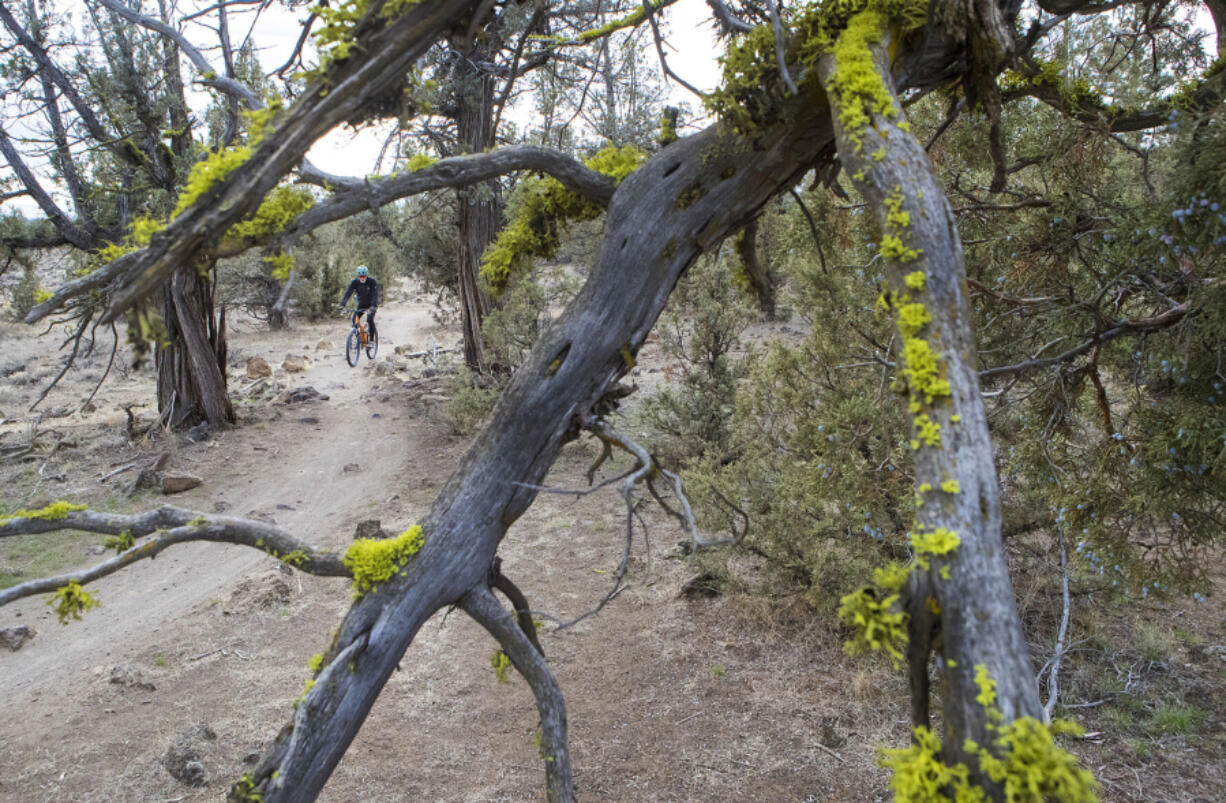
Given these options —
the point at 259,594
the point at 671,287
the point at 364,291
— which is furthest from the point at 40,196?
the point at 671,287

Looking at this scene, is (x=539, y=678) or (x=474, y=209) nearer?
(x=539, y=678)

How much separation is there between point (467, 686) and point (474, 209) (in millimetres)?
8315

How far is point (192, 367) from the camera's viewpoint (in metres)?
12.5

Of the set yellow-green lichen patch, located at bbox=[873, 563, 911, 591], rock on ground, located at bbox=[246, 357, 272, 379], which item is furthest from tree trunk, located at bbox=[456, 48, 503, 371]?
yellow-green lichen patch, located at bbox=[873, 563, 911, 591]

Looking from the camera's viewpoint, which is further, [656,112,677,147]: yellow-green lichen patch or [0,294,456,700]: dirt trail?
[0,294,456,700]: dirt trail

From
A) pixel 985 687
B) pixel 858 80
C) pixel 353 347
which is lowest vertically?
pixel 353 347

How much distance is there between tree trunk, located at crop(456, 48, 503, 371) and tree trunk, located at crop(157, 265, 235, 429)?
3.94 m

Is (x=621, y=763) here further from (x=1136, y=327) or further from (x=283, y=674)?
(x=1136, y=327)

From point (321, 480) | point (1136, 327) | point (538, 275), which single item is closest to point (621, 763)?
point (1136, 327)

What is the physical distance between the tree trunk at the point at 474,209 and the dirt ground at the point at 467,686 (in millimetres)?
3803

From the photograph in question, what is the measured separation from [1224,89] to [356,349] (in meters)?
15.7

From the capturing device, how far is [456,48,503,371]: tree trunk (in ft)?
36.9

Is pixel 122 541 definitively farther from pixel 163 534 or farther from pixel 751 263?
pixel 751 263

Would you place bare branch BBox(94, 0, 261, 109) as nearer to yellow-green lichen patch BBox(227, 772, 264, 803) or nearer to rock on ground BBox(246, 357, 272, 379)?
yellow-green lichen patch BBox(227, 772, 264, 803)
